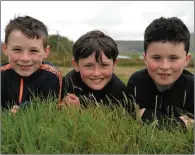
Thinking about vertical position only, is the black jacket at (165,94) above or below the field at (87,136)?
above

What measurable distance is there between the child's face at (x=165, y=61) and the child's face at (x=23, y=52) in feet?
3.92

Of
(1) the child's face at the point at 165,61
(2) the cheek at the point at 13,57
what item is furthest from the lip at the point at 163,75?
(2) the cheek at the point at 13,57

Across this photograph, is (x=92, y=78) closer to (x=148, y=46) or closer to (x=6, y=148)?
(x=148, y=46)

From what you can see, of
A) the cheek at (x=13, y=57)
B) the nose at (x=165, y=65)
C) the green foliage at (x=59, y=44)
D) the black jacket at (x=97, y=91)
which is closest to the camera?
the nose at (x=165, y=65)

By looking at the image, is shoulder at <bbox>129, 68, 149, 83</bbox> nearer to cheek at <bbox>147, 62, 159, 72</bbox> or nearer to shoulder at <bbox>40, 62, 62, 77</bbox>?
cheek at <bbox>147, 62, 159, 72</bbox>

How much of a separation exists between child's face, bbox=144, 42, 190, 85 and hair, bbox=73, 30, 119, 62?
0.51 metres

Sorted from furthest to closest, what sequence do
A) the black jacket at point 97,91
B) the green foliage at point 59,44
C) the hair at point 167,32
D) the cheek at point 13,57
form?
the green foliage at point 59,44 < the black jacket at point 97,91 < the cheek at point 13,57 < the hair at point 167,32

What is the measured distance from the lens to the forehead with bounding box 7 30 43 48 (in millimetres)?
3674

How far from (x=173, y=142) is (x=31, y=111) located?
4.10ft

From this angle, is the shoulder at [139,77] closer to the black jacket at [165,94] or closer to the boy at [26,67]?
the black jacket at [165,94]

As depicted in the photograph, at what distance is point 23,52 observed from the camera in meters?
3.68

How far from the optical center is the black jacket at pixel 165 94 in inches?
139

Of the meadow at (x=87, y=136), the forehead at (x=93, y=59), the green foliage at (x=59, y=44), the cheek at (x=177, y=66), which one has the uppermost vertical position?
the green foliage at (x=59, y=44)

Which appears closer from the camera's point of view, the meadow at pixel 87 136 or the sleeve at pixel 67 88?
the meadow at pixel 87 136
